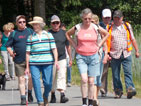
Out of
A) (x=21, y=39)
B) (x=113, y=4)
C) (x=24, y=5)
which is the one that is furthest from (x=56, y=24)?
(x=24, y=5)

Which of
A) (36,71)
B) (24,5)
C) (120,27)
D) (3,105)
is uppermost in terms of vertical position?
(24,5)

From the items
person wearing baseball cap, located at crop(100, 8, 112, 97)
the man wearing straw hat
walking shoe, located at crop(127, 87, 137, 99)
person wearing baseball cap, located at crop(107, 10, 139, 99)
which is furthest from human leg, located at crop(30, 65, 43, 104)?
walking shoe, located at crop(127, 87, 137, 99)

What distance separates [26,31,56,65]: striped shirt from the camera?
1060 centimetres

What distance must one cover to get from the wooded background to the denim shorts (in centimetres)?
1574

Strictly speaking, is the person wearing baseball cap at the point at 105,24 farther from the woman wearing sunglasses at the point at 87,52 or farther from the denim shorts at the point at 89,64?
the denim shorts at the point at 89,64

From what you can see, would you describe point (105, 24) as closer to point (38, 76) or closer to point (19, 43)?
point (19, 43)

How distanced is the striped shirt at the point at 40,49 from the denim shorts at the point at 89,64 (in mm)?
520

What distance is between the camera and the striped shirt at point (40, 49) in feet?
34.8

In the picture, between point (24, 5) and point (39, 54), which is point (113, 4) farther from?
point (39, 54)

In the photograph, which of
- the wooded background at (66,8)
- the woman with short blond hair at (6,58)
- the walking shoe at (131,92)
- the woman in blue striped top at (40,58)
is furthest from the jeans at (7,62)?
the wooded background at (66,8)

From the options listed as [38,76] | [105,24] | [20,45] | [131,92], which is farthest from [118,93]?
[38,76]

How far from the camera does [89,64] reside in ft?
35.0

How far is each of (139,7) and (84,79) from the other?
18.1 meters

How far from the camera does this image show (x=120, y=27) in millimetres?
12562
